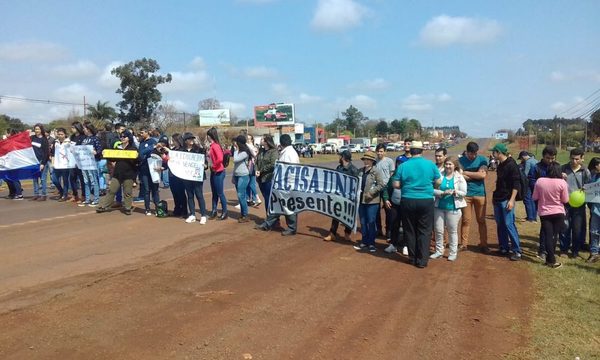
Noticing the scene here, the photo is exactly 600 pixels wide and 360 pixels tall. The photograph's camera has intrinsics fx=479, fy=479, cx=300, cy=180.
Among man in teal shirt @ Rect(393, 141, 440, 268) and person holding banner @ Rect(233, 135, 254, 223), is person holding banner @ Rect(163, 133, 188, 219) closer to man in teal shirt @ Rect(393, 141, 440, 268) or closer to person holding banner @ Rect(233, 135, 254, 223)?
person holding banner @ Rect(233, 135, 254, 223)

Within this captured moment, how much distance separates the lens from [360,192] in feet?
28.3

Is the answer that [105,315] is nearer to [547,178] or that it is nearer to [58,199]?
[547,178]

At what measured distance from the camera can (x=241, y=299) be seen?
5805 millimetres

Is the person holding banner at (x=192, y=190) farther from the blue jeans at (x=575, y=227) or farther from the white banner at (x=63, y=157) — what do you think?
the blue jeans at (x=575, y=227)

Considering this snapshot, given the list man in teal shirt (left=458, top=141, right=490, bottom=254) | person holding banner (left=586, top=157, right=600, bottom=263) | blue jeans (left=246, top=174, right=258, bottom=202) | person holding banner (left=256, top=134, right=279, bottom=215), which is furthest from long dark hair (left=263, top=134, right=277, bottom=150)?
person holding banner (left=586, top=157, right=600, bottom=263)

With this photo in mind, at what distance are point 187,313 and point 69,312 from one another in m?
1.26

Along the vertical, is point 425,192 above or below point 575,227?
above

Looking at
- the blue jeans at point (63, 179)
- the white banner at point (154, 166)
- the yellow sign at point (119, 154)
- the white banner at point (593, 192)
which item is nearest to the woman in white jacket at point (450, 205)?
the white banner at point (593, 192)

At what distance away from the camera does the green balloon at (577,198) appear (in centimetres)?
815

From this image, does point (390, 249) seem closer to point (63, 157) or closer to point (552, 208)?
point (552, 208)

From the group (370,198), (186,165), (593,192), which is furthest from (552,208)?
(186,165)

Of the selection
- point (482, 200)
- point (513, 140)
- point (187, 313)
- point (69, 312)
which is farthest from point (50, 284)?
point (513, 140)

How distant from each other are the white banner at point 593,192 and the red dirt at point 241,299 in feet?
5.85

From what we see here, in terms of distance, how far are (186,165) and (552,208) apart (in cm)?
713
